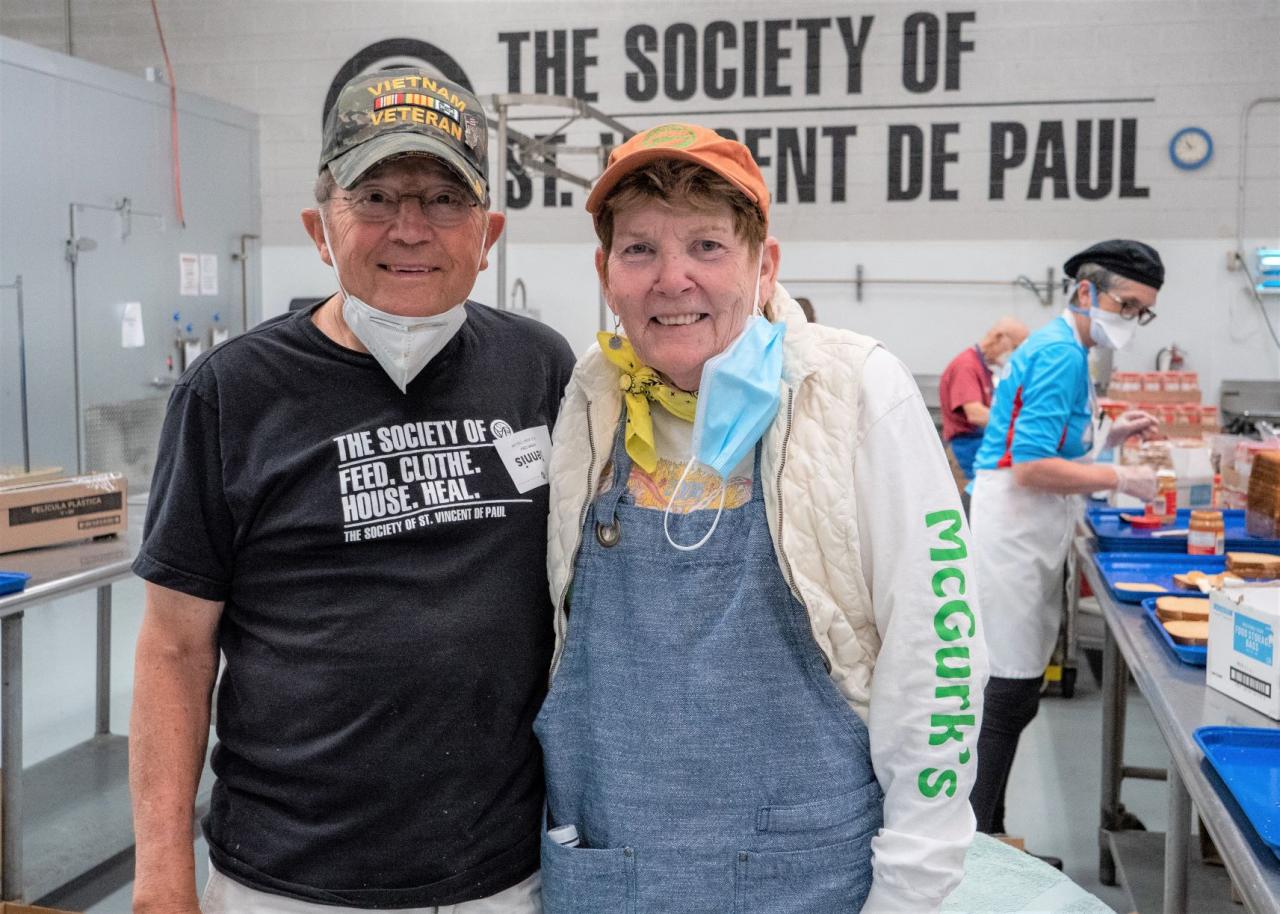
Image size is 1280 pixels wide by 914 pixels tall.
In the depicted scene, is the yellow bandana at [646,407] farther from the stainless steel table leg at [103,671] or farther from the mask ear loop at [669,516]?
the stainless steel table leg at [103,671]

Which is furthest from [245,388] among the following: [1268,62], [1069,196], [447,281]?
[1268,62]

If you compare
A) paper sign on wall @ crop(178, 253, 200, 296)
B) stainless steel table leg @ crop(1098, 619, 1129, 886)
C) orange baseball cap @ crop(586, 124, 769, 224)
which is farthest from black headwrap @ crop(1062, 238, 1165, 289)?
paper sign on wall @ crop(178, 253, 200, 296)

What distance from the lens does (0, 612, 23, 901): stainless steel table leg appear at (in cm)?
256

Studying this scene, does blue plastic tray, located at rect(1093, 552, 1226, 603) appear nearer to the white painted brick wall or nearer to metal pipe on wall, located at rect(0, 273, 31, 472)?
the white painted brick wall

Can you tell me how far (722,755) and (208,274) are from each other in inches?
259

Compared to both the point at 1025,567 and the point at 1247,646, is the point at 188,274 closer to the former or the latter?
the point at 1025,567

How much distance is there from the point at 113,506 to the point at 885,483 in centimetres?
259

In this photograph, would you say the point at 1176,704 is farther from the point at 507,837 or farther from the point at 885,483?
the point at 507,837

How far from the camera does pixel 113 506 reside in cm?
312

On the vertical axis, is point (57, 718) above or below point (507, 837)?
below

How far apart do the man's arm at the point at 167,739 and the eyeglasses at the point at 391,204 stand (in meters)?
0.49

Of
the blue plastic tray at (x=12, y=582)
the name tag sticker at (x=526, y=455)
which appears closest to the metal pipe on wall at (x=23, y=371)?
the blue plastic tray at (x=12, y=582)

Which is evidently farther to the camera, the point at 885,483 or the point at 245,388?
the point at 245,388

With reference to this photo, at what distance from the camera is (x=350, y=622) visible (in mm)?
1256
